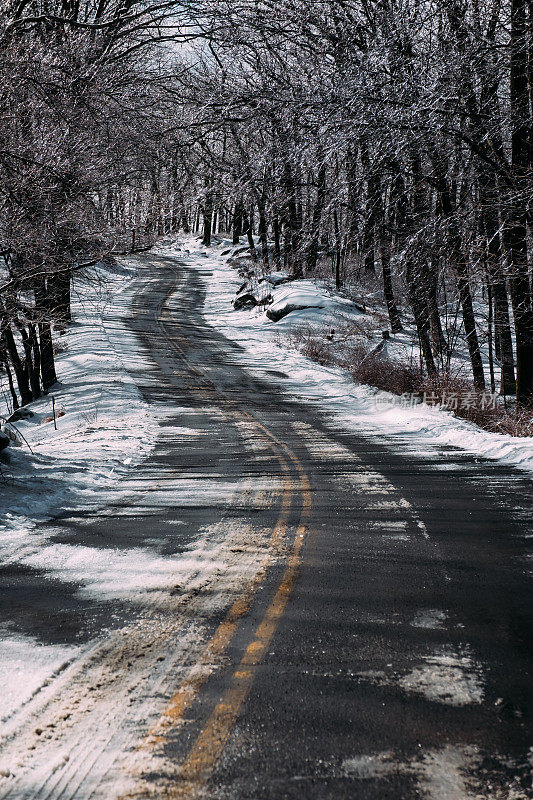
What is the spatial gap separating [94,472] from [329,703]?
7.37 m

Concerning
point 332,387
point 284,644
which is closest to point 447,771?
point 284,644

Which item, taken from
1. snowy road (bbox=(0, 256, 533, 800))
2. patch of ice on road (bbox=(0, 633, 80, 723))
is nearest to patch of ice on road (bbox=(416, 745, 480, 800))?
snowy road (bbox=(0, 256, 533, 800))

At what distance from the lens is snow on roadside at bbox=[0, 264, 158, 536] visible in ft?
27.1

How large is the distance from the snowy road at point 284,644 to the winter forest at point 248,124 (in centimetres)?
441

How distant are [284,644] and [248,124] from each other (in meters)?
10.2

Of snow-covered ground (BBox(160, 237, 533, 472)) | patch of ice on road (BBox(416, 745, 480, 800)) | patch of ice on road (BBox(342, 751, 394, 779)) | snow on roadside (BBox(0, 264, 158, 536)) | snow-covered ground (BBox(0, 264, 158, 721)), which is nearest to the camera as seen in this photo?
patch of ice on road (BBox(416, 745, 480, 800))

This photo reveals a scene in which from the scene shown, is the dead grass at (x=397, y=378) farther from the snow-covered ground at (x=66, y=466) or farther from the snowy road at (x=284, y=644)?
the snow-covered ground at (x=66, y=466)

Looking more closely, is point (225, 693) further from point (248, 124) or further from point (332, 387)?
point (332, 387)

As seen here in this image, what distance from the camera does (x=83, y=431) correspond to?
579 inches

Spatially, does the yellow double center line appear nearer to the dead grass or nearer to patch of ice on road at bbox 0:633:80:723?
patch of ice on road at bbox 0:633:80:723

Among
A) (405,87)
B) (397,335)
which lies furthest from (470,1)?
(397,335)

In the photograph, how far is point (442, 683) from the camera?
3.67m

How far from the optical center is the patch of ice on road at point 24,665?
3557mm

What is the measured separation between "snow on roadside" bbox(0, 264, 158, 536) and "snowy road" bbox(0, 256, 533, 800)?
2.54 ft
